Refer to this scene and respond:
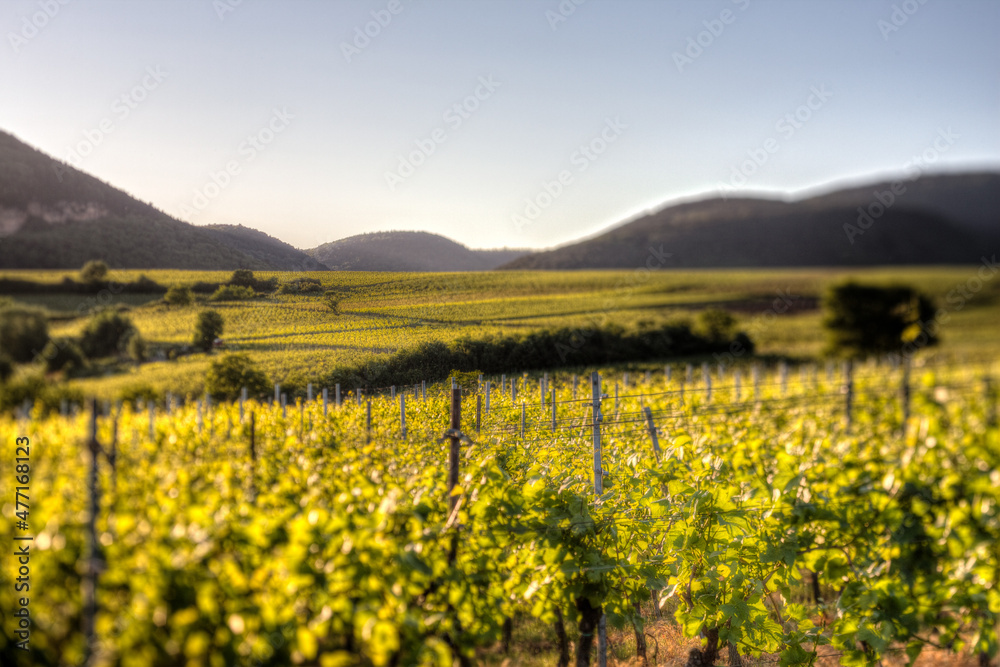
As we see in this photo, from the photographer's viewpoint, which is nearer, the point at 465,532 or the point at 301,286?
the point at 465,532

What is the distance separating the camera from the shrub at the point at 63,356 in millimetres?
2377

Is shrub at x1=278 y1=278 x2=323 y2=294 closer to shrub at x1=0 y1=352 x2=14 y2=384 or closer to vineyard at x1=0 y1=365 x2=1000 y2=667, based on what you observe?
vineyard at x1=0 y1=365 x2=1000 y2=667

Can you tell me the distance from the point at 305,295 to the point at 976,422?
7.13m

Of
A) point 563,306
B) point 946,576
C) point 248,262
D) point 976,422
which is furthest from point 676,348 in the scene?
point 248,262

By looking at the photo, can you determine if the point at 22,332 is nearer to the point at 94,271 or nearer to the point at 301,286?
the point at 94,271

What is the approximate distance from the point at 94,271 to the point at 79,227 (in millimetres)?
257

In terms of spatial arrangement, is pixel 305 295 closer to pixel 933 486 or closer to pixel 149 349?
pixel 149 349

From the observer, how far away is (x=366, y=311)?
379cm

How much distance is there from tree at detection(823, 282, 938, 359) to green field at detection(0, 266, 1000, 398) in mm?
184

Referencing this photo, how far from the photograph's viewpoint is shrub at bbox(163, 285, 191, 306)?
285 cm

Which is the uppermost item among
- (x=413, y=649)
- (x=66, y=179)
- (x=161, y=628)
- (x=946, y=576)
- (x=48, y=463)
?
(x=66, y=179)

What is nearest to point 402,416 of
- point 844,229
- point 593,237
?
point 844,229

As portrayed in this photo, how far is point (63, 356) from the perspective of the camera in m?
2.41

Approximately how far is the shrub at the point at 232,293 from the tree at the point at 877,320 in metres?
4.93
